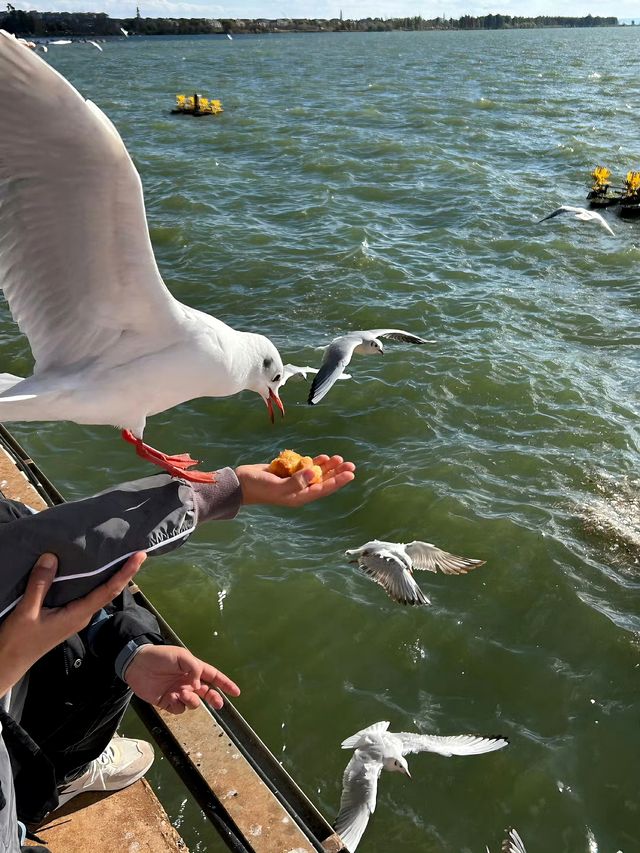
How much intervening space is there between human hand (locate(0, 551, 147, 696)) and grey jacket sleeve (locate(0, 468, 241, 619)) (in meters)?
0.03

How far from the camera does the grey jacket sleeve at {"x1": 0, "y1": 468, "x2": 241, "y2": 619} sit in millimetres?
1670

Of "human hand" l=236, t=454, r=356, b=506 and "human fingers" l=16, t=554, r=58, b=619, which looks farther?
"human hand" l=236, t=454, r=356, b=506

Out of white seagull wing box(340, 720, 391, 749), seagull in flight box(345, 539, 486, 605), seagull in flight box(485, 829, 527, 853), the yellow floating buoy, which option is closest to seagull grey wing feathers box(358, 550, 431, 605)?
seagull in flight box(345, 539, 486, 605)

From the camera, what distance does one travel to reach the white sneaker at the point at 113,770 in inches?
90.7

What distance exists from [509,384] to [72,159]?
15.7 ft

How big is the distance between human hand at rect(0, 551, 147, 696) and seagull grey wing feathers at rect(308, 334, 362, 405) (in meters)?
3.43

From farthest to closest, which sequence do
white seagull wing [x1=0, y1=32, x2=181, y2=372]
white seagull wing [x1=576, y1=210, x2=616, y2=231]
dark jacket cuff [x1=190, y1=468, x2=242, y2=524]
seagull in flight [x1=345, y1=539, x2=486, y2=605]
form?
white seagull wing [x1=576, y1=210, x2=616, y2=231]
seagull in flight [x1=345, y1=539, x2=486, y2=605]
white seagull wing [x1=0, y1=32, x2=181, y2=372]
dark jacket cuff [x1=190, y1=468, x2=242, y2=524]

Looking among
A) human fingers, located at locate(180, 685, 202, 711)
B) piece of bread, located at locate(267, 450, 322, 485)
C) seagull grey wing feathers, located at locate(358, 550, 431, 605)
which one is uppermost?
piece of bread, located at locate(267, 450, 322, 485)

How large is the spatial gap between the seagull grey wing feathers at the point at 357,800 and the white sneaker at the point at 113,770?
28.2 inches

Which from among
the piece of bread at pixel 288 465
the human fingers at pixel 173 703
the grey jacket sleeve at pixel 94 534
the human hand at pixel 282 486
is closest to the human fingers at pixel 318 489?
the human hand at pixel 282 486

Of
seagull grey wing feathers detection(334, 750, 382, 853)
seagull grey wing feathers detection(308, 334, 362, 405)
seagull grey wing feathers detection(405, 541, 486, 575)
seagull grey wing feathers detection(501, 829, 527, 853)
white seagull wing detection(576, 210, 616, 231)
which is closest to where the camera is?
seagull grey wing feathers detection(334, 750, 382, 853)

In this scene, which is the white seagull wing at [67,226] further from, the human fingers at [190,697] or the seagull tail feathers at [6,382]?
the human fingers at [190,697]

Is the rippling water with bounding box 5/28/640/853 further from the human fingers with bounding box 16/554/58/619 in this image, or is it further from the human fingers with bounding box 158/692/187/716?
the human fingers with bounding box 16/554/58/619

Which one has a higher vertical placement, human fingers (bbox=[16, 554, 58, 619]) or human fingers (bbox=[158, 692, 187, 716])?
human fingers (bbox=[16, 554, 58, 619])
